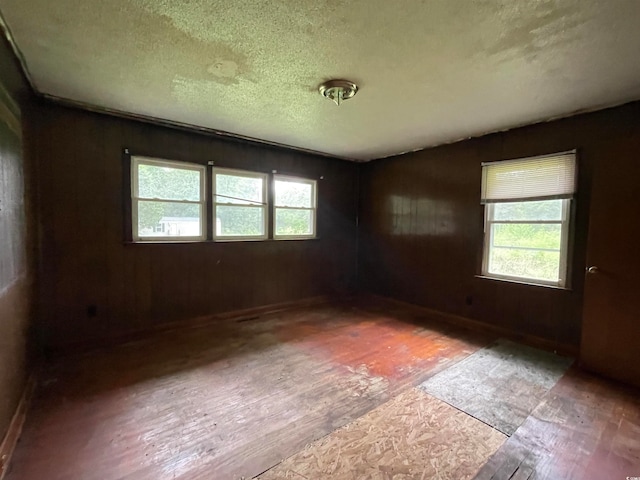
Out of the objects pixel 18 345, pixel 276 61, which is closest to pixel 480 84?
pixel 276 61

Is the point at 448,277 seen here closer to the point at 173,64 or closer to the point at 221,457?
the point at 221,457

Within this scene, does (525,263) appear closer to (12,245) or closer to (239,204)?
(239,204)

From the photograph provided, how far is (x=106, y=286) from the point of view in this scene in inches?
123

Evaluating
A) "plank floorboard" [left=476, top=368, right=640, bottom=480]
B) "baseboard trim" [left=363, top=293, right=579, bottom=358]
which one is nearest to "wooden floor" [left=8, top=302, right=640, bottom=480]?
"plank floorboard" [left=476, top=368, right=640, bottom=480]

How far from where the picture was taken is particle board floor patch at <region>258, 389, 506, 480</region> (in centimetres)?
151

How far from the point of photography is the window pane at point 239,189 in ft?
12.7

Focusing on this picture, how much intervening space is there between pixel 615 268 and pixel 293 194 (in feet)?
12.2

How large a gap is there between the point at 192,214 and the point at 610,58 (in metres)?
4.02

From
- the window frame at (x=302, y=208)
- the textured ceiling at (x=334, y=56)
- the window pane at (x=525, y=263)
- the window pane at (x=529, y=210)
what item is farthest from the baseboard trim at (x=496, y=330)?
the textured ceiling at (x=334, y=56)

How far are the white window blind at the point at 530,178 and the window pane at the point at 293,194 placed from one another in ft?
8.23

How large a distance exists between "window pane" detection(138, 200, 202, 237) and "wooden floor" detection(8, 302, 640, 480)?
1.28 metres

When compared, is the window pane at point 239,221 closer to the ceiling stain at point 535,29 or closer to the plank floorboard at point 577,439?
the ceiling stain at point 535,29

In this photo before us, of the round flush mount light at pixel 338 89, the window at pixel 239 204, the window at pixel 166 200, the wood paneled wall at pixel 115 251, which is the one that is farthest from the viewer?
the window at pixel 239 204

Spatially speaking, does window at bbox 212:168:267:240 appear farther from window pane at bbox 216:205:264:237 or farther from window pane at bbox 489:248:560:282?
window pane at bbox 489:248:560:282
